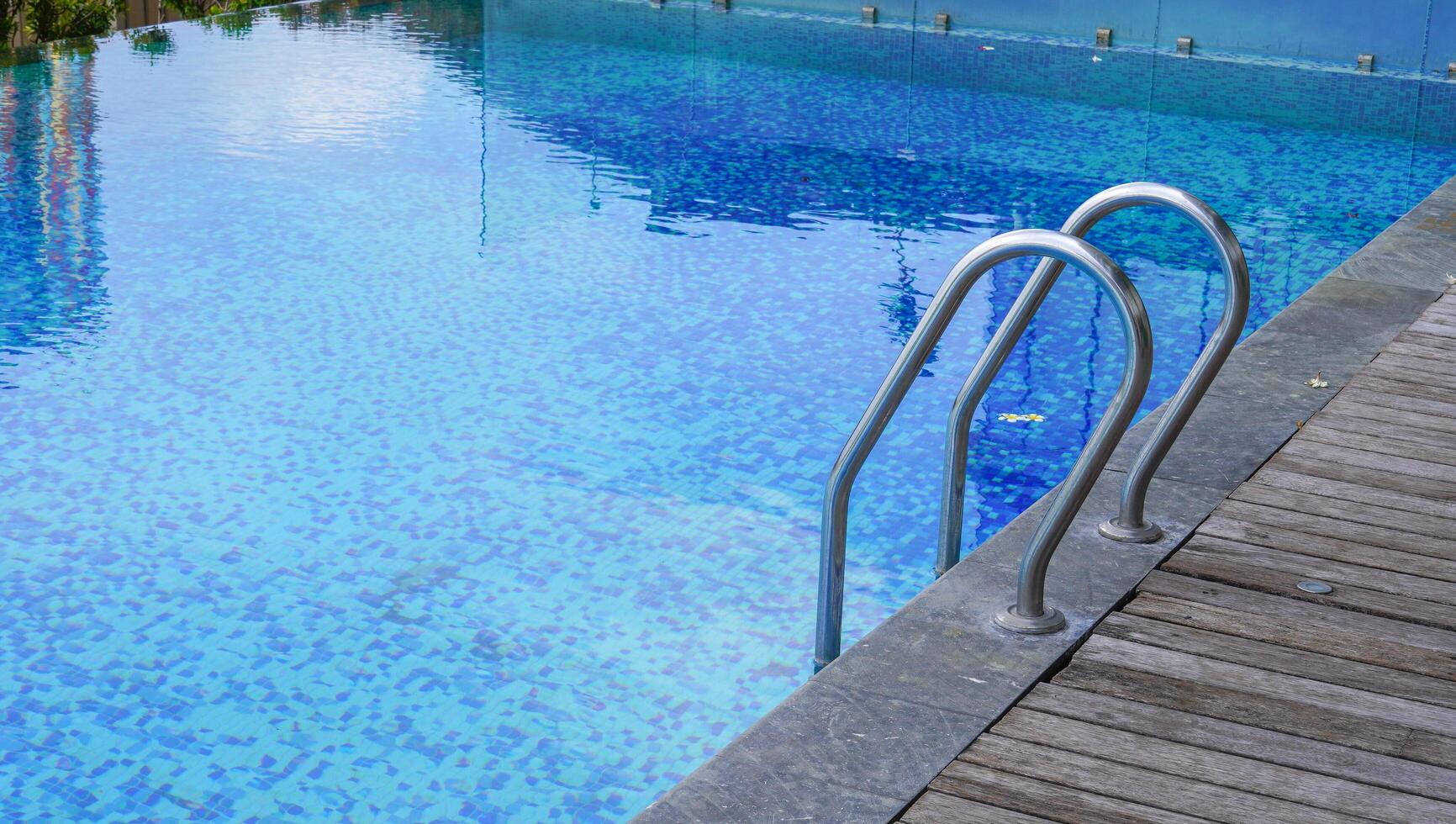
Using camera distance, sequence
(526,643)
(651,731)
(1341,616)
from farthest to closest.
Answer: (526,643) → (651,731) → (1341,616)

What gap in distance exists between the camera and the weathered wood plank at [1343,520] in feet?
10.5

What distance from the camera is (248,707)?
3895mm

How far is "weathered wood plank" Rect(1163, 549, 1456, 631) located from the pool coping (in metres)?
0.08

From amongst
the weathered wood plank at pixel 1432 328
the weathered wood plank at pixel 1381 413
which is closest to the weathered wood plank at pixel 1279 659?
the weathered wood plank at pixel 1381 413

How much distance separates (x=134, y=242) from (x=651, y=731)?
5.17 meters

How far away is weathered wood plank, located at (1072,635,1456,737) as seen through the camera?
8.27 feet

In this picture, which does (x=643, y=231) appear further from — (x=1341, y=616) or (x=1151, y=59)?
(x=1151, y=59)

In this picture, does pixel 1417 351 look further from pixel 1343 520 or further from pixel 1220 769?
pixel 1220 769

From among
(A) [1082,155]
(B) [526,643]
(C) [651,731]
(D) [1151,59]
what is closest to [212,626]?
(B) [526,643]

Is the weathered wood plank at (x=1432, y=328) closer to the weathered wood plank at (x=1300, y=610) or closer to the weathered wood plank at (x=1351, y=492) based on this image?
the weathered wood plank at (x=1351, y=492)

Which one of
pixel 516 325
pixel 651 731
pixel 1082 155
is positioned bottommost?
pixel 651 731

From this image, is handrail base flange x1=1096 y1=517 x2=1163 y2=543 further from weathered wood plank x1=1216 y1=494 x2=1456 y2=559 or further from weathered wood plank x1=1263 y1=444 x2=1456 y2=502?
weathered wood plank x1=1263 y1=444 x2=1456 y2=502

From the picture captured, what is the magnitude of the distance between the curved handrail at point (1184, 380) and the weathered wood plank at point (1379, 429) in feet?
3.09

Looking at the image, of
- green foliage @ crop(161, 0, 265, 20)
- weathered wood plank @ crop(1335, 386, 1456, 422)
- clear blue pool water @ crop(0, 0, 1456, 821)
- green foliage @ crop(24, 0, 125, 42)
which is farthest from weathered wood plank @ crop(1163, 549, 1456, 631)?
green foliage @ crop(161, 0, 265, 20)
